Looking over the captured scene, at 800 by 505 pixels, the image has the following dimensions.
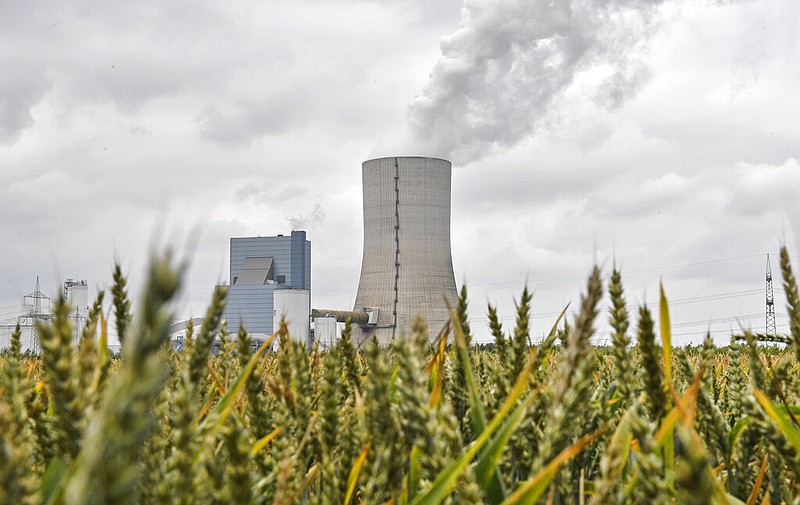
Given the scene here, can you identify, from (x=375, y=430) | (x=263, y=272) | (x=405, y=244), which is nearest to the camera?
(x=375, y=430)

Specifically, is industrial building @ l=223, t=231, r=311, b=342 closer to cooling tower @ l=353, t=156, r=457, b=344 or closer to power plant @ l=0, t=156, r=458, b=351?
power plant @ l=0, t=156, r=458, b=351

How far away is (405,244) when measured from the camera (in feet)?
84.0

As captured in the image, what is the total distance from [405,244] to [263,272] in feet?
103

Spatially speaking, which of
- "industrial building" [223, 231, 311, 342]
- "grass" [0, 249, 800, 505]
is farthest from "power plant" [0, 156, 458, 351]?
"industrial building" [223, 231, 311, 342]

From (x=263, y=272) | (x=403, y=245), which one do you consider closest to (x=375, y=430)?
(x=403, y=245)

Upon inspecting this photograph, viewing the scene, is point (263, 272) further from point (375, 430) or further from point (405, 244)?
point (375, 430)

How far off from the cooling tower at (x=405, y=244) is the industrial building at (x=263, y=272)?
2403 centimetres

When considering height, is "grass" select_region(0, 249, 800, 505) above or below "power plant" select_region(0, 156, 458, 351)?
below

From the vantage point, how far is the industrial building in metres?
51.6

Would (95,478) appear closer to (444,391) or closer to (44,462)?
(44,462)

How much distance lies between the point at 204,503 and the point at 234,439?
147 mm

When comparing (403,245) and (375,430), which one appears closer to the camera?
(375,430)

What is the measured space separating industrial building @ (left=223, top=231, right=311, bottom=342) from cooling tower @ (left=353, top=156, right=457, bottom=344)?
24033 mm

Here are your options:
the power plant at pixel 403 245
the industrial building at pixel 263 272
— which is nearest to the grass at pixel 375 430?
the power plant at pixel 403 245
